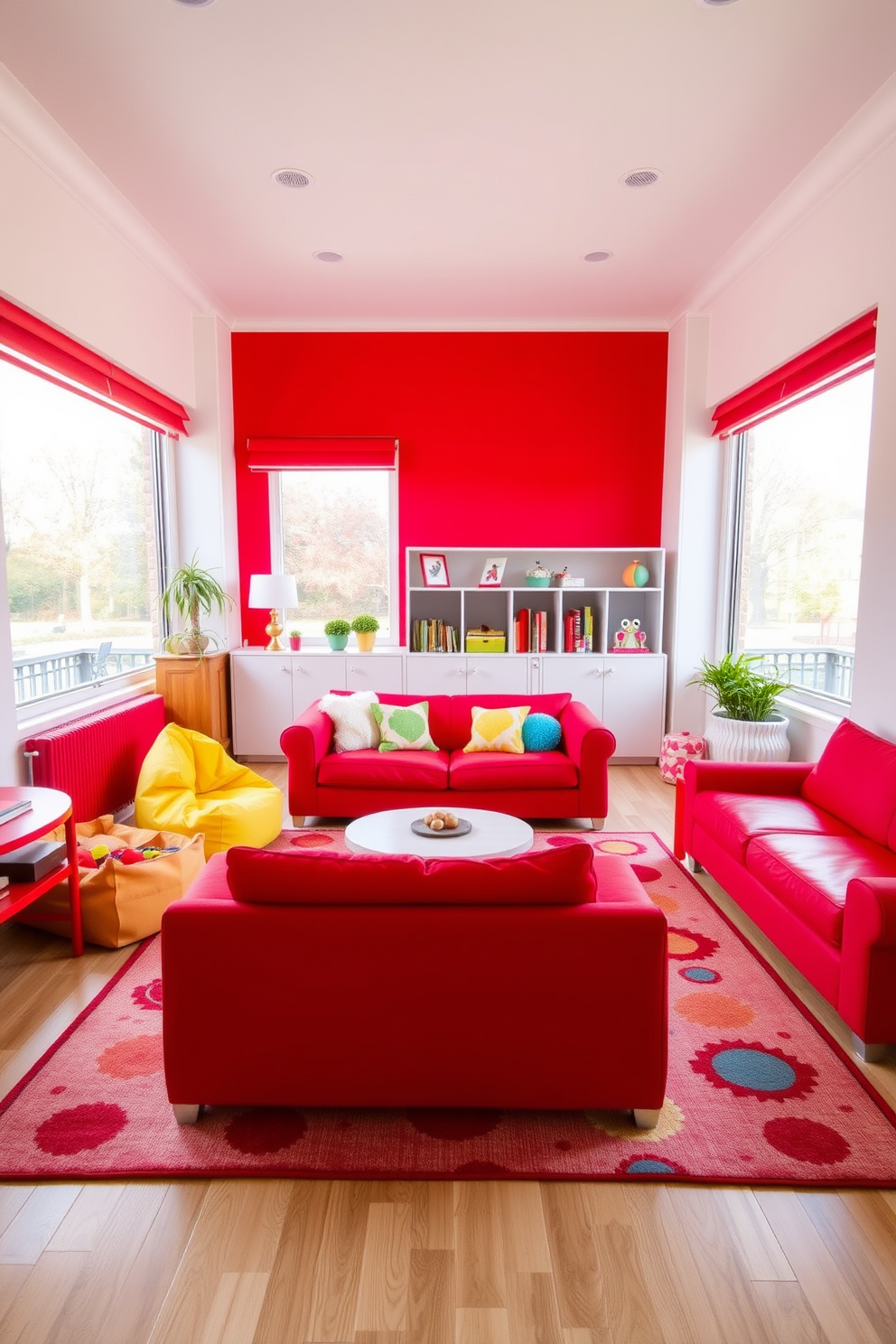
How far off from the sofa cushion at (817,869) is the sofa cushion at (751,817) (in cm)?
8

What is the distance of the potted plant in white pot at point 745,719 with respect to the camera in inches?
181

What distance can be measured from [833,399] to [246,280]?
363 cm

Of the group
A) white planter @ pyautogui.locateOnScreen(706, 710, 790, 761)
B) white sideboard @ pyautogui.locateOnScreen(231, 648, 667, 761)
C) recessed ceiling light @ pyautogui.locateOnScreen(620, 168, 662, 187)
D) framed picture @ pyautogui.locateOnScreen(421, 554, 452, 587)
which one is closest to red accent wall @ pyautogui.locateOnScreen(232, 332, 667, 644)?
framed picture @ pyautogui.locateOnScreen(421, 554, 452, 587)

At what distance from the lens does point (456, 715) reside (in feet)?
15.9

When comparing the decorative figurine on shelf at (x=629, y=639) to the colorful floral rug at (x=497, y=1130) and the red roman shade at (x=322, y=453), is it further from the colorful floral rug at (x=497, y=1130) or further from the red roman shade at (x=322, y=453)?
the colorful floral rug at (x=497, y=1130)

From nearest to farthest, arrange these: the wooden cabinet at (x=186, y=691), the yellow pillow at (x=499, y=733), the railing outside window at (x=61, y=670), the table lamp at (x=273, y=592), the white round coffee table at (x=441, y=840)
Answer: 1. the white round coffee table at (x=441, y=840)
2. the railing outside window at (x=61, y=670)
3. the yellow pillow at (x=499, y=733)
4. the wooden cabinet at (x=186, y=691)
5. the table lamp at (x=273, y=592)

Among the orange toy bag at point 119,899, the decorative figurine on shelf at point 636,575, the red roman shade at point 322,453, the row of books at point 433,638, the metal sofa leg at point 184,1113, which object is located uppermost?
the red roman shade at point 322,453

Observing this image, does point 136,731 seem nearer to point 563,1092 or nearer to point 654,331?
point 563,1092

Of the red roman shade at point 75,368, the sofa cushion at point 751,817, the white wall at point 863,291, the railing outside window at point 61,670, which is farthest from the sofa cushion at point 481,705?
the red roman shade at point 75,368

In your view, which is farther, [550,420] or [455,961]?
[550,420]

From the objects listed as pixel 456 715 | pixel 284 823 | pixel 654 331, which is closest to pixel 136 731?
pixel 284 823

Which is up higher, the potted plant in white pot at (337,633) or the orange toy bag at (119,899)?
the potted plant in white pot at (337,633)

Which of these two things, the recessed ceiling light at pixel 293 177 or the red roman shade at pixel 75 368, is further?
the recessed ceiling light at pixel 293 177

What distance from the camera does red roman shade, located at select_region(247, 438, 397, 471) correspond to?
6012 millimetres
